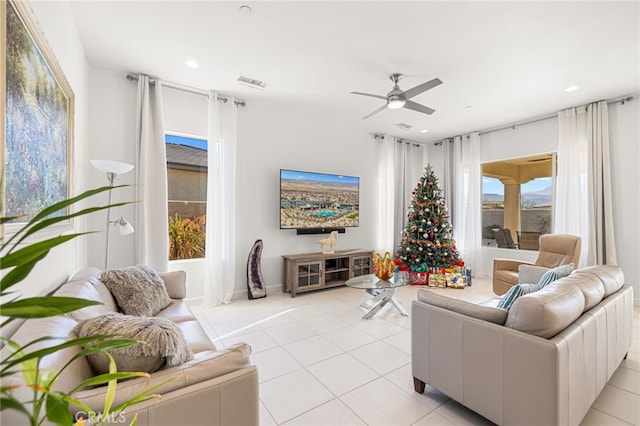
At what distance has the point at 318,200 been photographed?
4973mm

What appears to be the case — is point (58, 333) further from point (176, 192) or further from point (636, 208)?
point (636, 208)

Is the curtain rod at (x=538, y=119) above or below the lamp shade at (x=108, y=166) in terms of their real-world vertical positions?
above

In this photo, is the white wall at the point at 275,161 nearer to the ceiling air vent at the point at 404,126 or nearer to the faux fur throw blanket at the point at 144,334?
the ceiling air vent at the point at 404,126

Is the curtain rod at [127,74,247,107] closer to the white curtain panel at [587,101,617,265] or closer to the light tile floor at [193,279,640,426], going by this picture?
the light tile floor at [193,279,640,426]

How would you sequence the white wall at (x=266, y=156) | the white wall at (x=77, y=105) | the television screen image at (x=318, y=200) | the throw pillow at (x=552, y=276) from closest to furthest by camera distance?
the white wall at (x=77, y=105)
the throw pillow at (x=552, y=276)
the white wall at (x=266, y=156)
the television screen image at (x=318, y=200)

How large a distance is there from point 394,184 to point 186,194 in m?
3.95

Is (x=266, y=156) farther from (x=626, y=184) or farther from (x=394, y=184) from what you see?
(x=626, y=184)

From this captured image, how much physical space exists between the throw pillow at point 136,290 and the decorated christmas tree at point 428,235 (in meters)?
4.16

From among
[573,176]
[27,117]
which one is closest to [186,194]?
[27,117]

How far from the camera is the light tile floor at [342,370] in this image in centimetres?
186

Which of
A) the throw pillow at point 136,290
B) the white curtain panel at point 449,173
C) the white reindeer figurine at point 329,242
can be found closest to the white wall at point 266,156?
the white reindeer figurine at point 329,242

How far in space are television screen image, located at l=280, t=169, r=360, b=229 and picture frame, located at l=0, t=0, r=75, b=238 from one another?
294cm

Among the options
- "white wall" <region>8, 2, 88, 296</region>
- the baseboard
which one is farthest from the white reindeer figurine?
"white wall" <region>8, 2, 88, 296</region>

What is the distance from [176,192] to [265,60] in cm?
213
